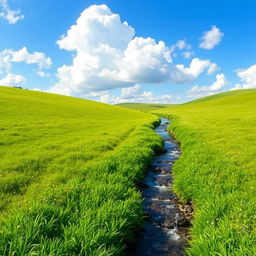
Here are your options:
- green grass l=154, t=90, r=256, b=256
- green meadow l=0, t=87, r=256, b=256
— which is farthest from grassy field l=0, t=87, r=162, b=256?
green grass l=154, t=90, r=256, b=256

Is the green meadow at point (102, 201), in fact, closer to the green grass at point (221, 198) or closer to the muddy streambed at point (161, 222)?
the green grass at point (221, 198)

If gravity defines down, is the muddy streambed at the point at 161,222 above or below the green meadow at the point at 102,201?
below

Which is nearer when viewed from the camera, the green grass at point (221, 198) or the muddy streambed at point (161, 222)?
the green grass at point (221, 198)

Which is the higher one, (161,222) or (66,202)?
(66,202)

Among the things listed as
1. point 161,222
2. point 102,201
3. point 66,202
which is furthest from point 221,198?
point 66,202

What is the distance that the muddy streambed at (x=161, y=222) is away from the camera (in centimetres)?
661

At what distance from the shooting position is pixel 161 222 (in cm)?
795

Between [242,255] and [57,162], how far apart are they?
1009 centimetres

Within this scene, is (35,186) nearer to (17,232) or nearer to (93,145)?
(17,232)

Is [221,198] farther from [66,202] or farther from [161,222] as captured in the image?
[66,202]

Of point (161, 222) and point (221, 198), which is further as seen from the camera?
point (161, 222)

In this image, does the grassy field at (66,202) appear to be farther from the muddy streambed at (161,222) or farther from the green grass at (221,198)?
the green grass at (221,198)

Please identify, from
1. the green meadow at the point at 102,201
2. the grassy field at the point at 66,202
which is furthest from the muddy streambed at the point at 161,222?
the grassy field at the point at 66,202

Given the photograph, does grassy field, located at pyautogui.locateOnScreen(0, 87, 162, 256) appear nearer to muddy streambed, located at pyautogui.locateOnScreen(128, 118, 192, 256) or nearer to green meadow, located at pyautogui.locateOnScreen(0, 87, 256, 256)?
green meadow, located at pyautogui.locateOnScreen(0, 87, 256, 256)
